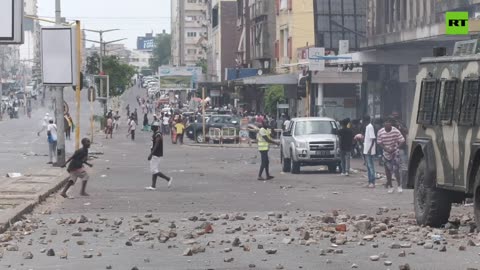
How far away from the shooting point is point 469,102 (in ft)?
53.6

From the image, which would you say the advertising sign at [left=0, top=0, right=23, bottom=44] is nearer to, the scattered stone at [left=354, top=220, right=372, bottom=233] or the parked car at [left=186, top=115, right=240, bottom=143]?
the scattered stone at [left=354, top=220, right=372, bottom=233]

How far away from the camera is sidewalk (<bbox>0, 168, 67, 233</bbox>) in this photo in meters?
20.0

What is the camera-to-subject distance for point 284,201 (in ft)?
80.6

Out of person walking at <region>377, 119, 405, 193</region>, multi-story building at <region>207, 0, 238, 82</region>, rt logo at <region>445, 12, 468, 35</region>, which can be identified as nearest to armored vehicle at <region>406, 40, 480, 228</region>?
person walking at <region>377, 119, 405, 193</region>

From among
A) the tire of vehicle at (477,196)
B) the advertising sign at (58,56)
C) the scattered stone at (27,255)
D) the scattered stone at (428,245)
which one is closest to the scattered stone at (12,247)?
the scattered stone at (27,255)

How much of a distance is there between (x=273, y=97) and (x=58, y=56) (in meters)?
41.3

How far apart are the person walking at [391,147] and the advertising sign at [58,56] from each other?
12.7 meters

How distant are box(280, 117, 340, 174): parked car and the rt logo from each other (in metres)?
5.22

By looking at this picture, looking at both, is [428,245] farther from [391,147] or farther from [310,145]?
[310,145]

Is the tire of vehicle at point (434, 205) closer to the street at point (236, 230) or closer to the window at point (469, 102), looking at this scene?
the street at point (236, 230)

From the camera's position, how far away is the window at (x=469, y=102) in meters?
16.1

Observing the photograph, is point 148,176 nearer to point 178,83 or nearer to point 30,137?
point 30,137

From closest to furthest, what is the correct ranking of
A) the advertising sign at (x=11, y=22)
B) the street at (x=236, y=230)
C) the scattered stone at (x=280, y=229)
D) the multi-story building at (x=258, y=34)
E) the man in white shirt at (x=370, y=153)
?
the street at (x=236, y=230) < the scattered stone at (x=280, y=229) < the advertising sign at (x=11, y=22) < the man in white shirt at (x=370, y=153) < the multi-story building at (x=258, y=34)

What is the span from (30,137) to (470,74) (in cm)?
5580
